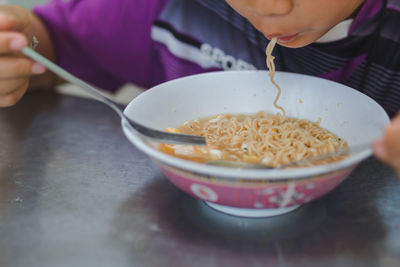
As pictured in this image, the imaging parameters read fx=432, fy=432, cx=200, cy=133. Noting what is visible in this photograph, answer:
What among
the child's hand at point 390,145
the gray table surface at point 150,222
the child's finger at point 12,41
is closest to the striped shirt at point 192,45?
the gray table surface at point 150,222

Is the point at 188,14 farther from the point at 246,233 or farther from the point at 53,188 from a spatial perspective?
the point at 246,233

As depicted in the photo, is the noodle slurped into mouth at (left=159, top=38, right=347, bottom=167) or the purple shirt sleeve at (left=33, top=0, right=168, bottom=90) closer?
the noodle slurped into mouth at (left=159, top=38, right=347, bottom=167)

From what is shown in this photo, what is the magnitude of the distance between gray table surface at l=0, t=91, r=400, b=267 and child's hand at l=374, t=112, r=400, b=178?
0.21 metres

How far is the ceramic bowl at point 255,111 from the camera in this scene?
0.75m

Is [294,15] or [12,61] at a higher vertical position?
[294,15]

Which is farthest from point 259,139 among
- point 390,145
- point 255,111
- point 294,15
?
point 390,145

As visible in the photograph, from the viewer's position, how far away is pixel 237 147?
1061mm

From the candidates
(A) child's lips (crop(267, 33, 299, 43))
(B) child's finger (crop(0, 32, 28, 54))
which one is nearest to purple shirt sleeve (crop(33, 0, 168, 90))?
(A) child's lips (crop(267, 33, 299, 43))

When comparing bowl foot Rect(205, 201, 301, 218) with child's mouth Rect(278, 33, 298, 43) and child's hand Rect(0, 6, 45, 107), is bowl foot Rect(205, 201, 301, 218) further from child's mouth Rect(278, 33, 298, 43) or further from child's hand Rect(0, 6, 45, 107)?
child's hand Rect(0, 6, 45, 107)

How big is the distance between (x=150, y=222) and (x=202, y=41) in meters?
0.84

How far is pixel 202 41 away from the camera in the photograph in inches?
Answer: 61.4

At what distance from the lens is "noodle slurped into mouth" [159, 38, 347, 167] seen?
987 mm

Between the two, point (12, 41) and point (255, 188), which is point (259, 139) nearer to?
point (255, 188)

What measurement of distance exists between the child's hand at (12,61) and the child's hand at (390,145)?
702mm
